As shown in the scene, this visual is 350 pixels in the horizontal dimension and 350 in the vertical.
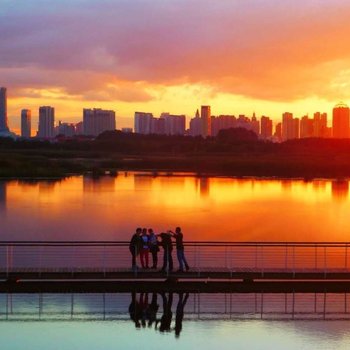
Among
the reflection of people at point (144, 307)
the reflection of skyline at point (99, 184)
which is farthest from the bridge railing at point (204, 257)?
the reflection of skyline at point (99, 184)

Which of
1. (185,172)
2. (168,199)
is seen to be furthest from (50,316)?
(185,172)

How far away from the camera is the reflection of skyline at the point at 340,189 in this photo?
46.0m

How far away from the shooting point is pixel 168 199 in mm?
42688

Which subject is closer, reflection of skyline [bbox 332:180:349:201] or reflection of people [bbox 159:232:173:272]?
reflection of people [bbox 159:232:173:272]

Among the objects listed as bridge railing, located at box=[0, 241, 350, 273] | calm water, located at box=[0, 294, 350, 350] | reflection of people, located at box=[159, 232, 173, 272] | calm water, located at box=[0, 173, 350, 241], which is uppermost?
reflection of people, located at box=[159, 232, 173, 272]

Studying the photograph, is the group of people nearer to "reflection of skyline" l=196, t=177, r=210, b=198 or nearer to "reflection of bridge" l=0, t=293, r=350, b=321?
"reflection of bridge" l=0, t=293, r=350, b=321

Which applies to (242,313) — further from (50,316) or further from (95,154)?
(95,154)

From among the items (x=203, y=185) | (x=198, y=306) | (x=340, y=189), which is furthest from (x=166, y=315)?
(x=203, y=185)

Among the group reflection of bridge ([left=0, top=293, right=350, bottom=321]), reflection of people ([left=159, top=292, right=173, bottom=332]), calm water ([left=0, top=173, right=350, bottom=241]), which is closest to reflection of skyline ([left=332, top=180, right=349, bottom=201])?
calm water ([left=0, top=173, right=350, bottom=241])

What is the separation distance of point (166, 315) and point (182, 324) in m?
0.66

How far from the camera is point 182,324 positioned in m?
13.6

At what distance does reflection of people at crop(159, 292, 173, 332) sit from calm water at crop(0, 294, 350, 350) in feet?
0.19

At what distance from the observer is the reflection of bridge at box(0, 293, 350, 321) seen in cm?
1414

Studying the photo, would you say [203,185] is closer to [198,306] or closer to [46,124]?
[198,306]
